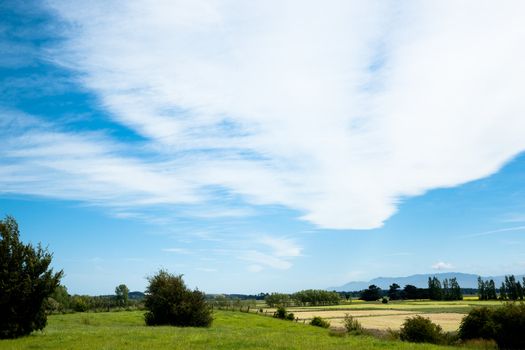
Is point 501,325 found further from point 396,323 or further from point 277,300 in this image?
point 277,300

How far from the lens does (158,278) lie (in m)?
54.6

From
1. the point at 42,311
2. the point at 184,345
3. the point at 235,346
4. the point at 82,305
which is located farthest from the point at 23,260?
the point at 82,305

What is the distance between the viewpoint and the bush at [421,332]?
123 feet

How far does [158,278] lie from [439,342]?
32396 millimetres

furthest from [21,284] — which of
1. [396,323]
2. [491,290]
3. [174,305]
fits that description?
[491,290]

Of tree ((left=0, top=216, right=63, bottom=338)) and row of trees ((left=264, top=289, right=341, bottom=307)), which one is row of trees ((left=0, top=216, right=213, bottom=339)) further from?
row of trees ((left=264, top=289, right=341, bottom=307))

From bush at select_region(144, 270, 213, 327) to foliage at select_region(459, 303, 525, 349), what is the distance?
2867 centimetres

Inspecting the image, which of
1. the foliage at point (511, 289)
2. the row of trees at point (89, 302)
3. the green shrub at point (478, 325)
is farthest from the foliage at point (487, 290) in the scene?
the green shrub at point (478, 325)

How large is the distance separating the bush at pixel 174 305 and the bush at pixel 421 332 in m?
24.2

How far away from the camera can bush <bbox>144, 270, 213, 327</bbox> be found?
52188 mm

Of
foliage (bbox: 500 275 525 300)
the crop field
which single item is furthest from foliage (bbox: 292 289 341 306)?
foliage (bbox: 500 275 525 300)

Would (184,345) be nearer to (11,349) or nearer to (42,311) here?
(11,349)

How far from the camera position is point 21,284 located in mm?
34125

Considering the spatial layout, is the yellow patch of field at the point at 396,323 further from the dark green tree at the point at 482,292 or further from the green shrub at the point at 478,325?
the dark green tree at the point at 482,292
